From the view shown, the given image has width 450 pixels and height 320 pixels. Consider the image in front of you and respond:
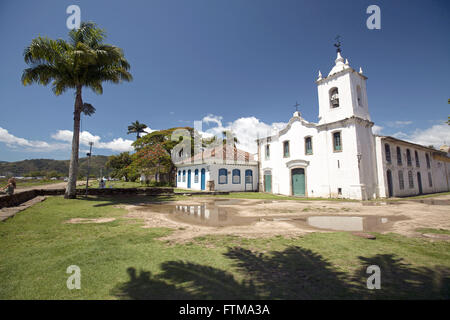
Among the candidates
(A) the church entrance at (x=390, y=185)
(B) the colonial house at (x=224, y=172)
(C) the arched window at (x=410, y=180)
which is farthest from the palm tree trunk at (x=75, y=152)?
(C) the arched window at (x=410, y=180)

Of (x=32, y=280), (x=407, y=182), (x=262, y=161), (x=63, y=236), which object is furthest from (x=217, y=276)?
(x=407, y=182)

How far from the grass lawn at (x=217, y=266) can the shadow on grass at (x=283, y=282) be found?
13 millimetres

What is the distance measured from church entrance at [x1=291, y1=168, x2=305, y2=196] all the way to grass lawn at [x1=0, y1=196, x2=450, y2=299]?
48.2 feet

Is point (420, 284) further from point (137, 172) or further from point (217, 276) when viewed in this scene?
point (137, 172)

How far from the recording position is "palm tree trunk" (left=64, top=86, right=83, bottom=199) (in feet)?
43.4

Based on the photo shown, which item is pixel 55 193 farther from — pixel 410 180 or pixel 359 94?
pixel 410 180

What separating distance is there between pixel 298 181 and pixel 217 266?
18366 mm

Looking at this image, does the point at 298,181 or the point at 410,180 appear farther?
the point at 410,180

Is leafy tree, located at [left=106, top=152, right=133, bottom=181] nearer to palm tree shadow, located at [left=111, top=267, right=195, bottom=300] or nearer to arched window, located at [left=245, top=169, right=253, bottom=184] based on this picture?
arched window, located at [left=245, top=169, right=253, bottom=184]

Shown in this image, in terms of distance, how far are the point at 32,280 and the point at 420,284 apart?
→ 18.3ft

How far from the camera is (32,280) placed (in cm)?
287

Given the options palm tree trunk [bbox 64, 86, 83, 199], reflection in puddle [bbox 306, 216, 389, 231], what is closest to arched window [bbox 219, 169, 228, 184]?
palm tree trunk [bbox 64, 86, 83, 199]

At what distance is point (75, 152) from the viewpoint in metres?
13.4

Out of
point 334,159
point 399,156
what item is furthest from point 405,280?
point 399,156
